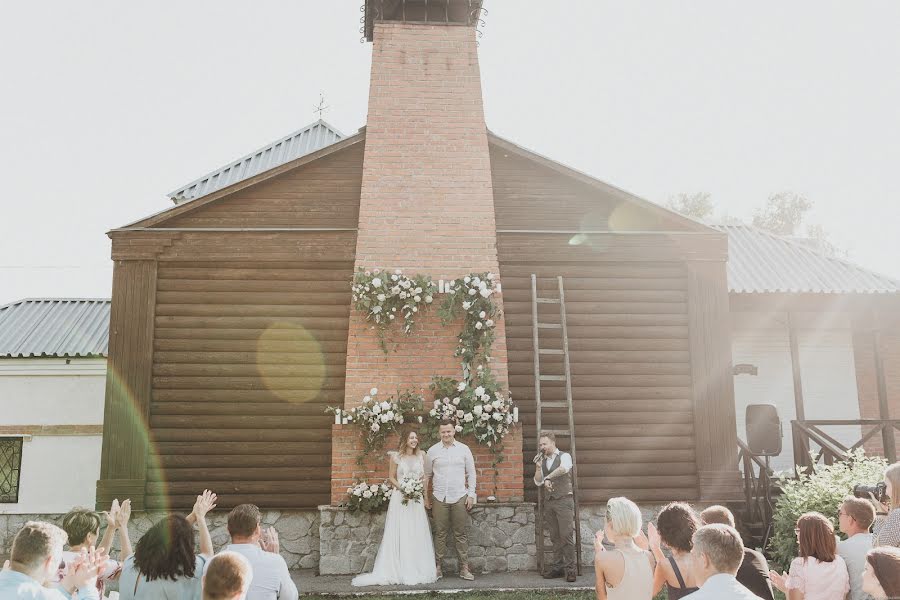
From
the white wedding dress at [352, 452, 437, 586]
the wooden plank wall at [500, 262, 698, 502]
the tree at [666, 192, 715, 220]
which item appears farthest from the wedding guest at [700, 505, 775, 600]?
the tree at [666, 192, 715, 220]

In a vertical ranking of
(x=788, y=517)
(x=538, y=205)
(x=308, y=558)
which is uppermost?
(x=538, y=205)

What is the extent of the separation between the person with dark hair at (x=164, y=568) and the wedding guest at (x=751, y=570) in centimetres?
281

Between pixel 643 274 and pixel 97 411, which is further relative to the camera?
pixel 97 411

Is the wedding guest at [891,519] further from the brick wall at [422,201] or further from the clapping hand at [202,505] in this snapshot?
the brick wall at [422,201]

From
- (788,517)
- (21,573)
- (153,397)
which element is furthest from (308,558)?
(21,573)

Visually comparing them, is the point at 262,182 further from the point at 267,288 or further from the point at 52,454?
the point at 52,454

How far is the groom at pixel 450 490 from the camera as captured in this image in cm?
857

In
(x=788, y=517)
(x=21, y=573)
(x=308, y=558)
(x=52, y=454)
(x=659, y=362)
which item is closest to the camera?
(x=21, y=573)

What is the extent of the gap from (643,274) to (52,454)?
1020cm

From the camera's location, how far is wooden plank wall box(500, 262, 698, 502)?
9734 mm

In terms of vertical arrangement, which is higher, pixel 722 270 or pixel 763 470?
pixel 722 270

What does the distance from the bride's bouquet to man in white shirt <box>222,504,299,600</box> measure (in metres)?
4.54

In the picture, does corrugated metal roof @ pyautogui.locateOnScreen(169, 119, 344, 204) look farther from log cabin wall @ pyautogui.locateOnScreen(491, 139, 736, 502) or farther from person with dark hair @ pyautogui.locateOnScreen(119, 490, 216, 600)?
person with dark hair @ pyautogui.locateOnScreen(119, 490, 216, 600)

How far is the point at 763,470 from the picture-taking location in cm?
966
